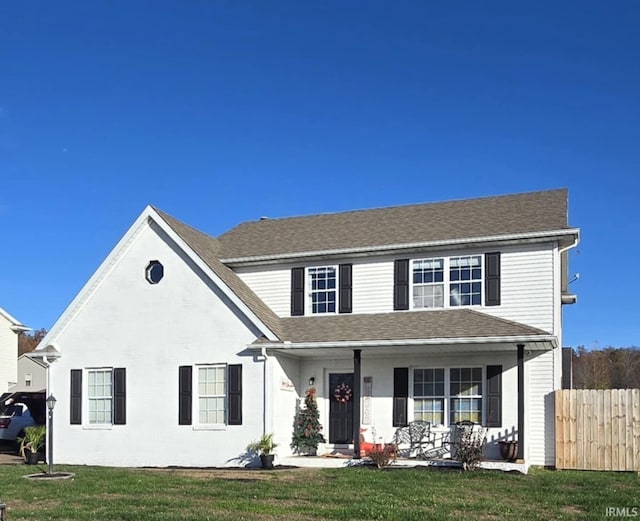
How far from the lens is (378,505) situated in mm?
12172

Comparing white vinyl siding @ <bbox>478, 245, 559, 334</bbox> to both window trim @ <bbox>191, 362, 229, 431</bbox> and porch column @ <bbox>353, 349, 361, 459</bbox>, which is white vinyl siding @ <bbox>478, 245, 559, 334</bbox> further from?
window trim @ <bbox>191, 362, 229, 431</bbox>

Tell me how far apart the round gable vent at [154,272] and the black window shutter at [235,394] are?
3264mm

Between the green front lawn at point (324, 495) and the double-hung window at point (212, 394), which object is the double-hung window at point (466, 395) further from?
the double-hung window at point (212, 394)

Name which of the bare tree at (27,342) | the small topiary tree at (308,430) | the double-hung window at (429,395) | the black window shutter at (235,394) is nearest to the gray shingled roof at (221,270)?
the black window shutter at (235,394)

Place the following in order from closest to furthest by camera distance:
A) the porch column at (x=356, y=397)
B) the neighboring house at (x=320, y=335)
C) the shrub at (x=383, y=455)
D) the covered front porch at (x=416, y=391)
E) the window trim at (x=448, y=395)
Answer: the shrub at (x=383, y=455) → the covered front porch at (x=416, y=391) → the neighboring house at (x=320, y=335) → the porch column at (x=356, y=397) → the window trim at (x=448, y=395)

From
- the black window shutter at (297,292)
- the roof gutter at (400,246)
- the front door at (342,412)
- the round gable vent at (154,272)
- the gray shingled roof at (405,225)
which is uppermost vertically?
the gray shingled roof at (405,225)

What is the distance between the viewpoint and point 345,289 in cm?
2102

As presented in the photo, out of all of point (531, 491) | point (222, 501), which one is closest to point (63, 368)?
point (222, 501)

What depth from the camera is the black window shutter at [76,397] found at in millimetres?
21059

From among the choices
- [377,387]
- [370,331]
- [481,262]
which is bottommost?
[377,387]

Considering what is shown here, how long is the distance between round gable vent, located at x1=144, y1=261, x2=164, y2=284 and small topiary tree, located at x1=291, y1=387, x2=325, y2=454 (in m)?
5.18

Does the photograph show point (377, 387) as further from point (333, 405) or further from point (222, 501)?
point (222, 501)

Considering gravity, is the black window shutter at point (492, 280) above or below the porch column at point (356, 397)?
above

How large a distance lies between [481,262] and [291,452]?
22.7 feet
